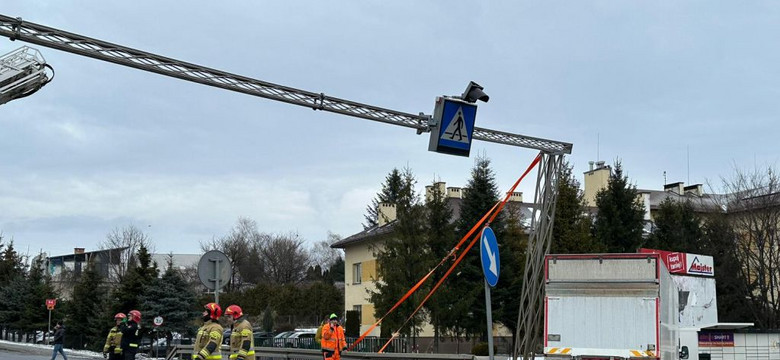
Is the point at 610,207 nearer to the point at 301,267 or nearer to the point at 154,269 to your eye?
the point at 154,269

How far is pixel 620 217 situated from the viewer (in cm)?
4428

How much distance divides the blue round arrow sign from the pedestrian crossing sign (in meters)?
3.32

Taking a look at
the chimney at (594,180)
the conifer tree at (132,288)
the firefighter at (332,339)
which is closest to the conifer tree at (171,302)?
the conifer tree at (132,288)

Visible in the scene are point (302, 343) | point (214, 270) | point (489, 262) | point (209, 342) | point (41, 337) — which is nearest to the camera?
point (489, 262)

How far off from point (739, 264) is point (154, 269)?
29.4 metres

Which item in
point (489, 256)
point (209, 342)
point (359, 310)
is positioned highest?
point (489, 256)

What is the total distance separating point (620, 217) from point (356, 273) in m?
20.2

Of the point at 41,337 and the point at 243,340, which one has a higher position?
the point at 243,340

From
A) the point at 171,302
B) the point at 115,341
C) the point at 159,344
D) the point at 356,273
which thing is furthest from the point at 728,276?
the point at 115,341

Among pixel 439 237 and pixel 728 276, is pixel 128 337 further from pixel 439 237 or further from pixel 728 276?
pixel 728 276

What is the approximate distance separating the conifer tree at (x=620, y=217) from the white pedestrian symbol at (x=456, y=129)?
3083 centimetres

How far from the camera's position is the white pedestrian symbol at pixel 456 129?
14289 mm

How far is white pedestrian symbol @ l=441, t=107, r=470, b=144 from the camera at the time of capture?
14289 millimetres

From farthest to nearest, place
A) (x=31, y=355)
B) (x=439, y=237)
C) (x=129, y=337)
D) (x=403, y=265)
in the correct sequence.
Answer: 1. (x=439, y=237)
2. (x=31, y=355)
3. (x=403, y=265)
4. (x=129, y=337)
